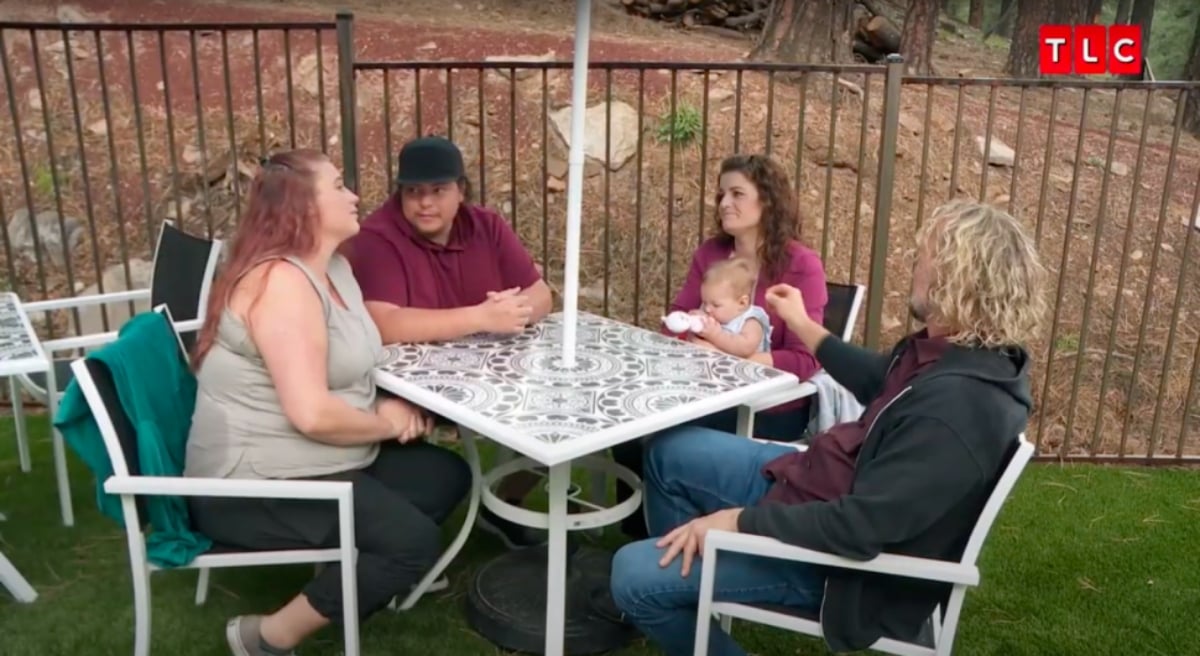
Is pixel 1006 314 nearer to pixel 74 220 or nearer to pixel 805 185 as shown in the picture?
pixel 805 185

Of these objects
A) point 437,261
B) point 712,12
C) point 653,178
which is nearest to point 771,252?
point 437,261

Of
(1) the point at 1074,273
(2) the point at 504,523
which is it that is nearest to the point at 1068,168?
(1) the point at 1074,273

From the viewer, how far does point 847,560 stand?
5.88 ft

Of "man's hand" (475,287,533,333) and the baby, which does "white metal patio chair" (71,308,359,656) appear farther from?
the baby

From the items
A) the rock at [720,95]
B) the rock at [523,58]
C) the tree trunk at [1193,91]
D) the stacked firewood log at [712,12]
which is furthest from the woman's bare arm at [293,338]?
the stacked firewood log at [712,12]

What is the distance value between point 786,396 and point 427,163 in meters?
1.11

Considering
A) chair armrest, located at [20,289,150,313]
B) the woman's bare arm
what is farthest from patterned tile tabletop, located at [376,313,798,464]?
chair armrest, located at [20,289,150,313]

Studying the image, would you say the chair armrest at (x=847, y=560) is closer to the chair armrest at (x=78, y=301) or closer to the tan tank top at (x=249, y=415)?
the tan tank top at (x=249, y=415)

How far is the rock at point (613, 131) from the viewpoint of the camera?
20.2 ft

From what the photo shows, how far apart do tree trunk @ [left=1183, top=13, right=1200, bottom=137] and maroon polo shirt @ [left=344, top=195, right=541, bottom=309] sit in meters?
6.78

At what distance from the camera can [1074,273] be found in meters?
6.16

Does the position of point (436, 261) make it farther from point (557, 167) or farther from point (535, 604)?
point (557, 167)

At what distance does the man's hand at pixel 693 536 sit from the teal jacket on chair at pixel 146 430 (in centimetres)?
98

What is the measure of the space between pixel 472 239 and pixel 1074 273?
15.3 ft
